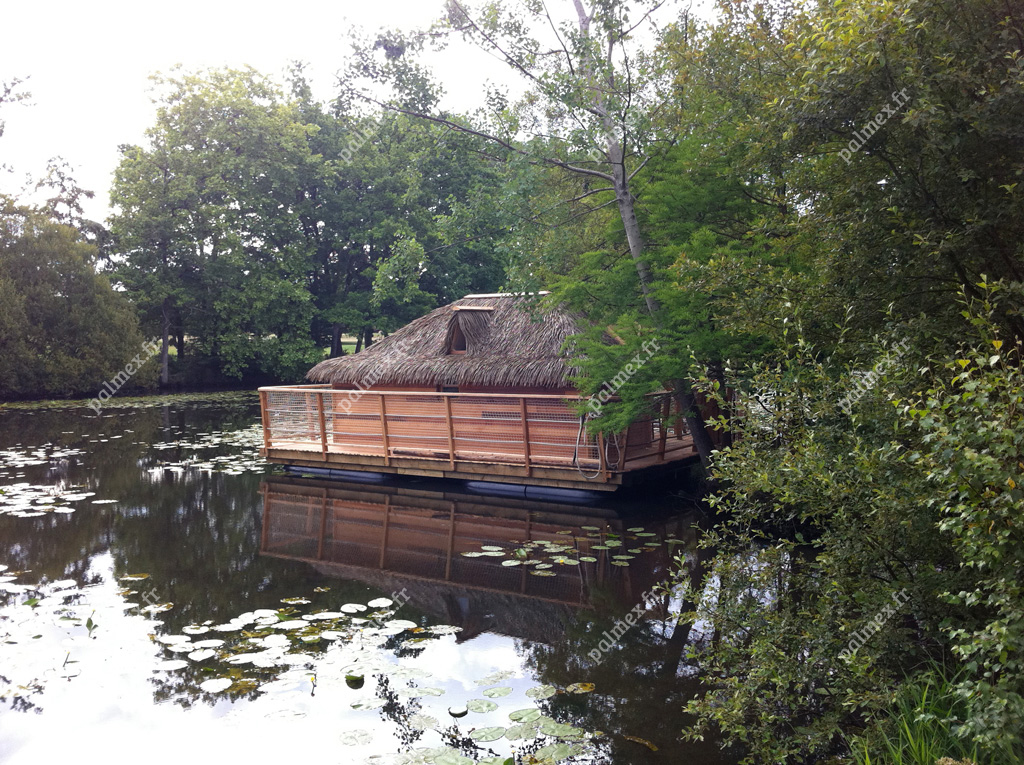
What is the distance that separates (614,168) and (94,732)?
8.97 m

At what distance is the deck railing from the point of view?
12.1 m

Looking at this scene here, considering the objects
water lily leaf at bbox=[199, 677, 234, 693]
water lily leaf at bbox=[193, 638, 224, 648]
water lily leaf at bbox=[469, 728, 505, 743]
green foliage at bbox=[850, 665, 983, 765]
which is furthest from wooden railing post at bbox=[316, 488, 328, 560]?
green foliage at bbox=[850, 665, 983, 765]

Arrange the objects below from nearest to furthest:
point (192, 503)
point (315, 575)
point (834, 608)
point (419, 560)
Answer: point (834, 608) → point (315, 575) → point (419, 560) → point (192, 503)

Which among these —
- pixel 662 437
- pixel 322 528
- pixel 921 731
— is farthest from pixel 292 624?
pixel 662 437

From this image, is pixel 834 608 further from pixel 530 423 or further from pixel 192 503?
pixel 192 503

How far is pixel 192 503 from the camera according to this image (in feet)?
40.2

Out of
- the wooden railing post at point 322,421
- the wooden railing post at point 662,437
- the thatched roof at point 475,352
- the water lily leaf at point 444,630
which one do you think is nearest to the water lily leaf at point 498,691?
the water lily leaf at point 444,630

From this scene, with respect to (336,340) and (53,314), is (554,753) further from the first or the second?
(336,340)

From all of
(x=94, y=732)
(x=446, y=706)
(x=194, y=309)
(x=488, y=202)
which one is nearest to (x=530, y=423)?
(x=488, y=202)

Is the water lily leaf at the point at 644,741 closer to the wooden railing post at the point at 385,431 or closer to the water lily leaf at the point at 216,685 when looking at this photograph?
the water lily leaf at the point at 216,685

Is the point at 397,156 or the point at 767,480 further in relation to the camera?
the point at 397,156

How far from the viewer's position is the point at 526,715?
16.7 ft

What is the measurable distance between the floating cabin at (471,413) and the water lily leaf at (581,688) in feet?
19.2

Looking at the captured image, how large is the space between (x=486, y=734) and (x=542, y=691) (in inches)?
31.0
